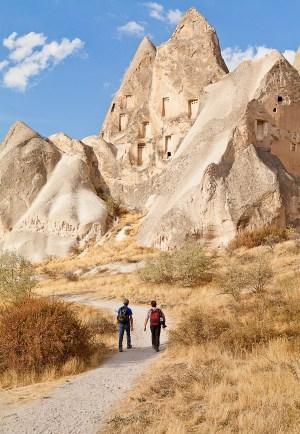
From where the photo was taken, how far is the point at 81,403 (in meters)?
6.68

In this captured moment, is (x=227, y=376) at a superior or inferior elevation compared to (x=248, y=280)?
inferior

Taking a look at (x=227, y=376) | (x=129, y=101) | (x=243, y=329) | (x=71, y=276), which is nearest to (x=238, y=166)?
(x=71, y=276)

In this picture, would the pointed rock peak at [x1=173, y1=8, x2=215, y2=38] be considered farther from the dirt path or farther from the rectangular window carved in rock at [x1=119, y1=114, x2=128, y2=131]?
the dirt path

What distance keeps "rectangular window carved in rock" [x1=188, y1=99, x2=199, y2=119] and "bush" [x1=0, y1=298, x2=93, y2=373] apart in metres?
30.5

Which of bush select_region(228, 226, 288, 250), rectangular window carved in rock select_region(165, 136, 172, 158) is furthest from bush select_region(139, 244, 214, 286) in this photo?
rectangular window carved in rock select_region(165, 136, 172, 158)

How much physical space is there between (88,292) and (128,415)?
1548cm

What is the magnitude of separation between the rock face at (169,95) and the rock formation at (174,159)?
0.30 ft

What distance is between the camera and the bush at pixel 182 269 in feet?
65.9

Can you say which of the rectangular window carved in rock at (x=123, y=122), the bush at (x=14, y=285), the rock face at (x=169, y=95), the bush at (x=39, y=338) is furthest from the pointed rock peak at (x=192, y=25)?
the bush at (x=39, y=338)

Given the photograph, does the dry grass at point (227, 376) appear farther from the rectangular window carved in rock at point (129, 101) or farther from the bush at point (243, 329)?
the rectangular window carved in rock at point (129, 101)

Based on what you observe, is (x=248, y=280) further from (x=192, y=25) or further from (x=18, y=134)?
(x=192, y=25)

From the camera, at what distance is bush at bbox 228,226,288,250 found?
23.5 m

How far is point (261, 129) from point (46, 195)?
650 inches

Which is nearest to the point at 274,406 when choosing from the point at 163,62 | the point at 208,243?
the point at 208,243
